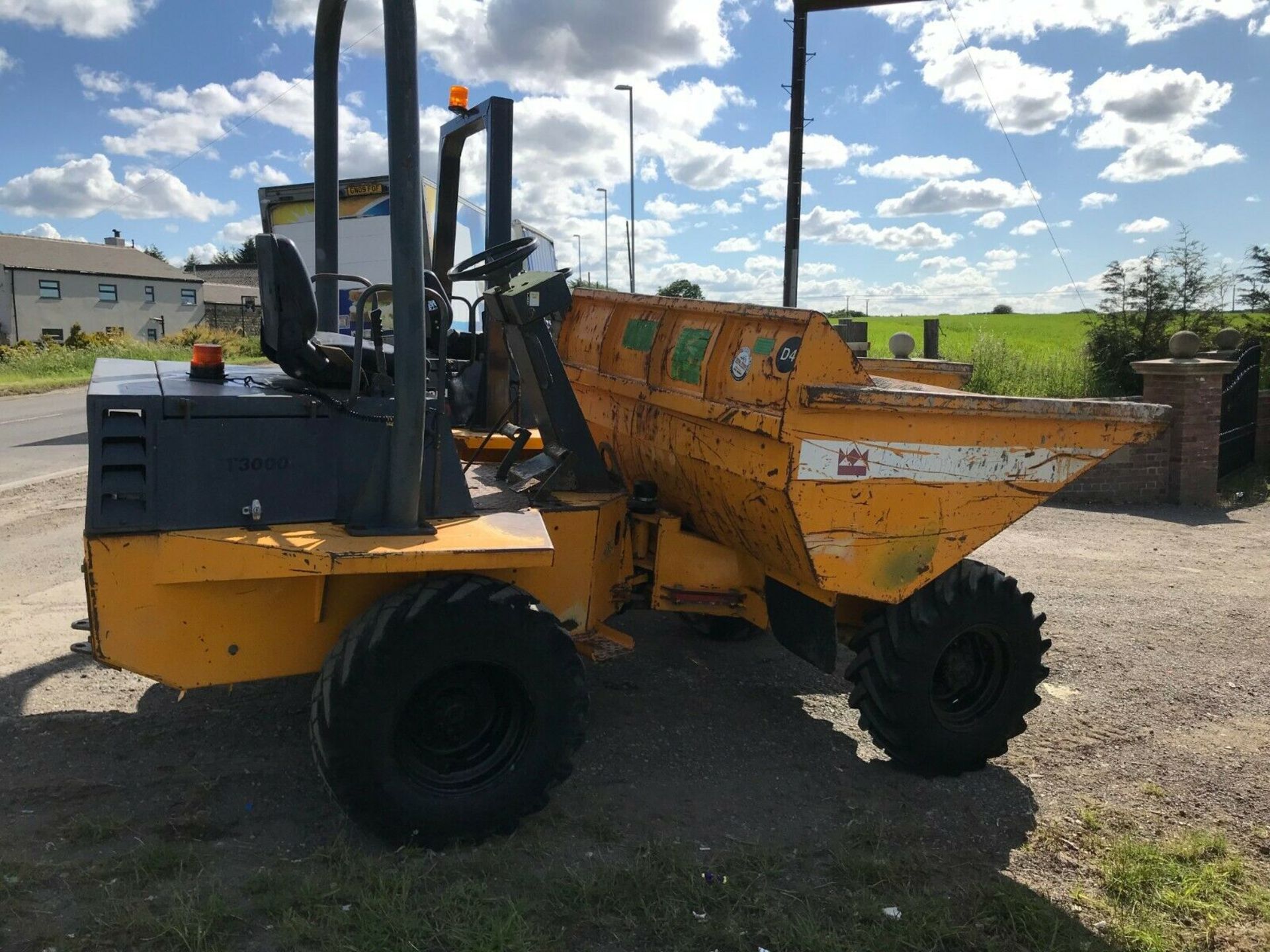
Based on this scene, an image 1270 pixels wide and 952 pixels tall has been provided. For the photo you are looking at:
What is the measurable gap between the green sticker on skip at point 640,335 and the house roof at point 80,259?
6036cm

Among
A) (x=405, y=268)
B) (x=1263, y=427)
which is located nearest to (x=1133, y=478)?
(x=1263, y=427)

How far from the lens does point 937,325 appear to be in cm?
1409

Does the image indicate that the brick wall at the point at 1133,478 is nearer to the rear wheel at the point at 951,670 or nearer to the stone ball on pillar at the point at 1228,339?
the stone ball on pillar at the point at 1228,339

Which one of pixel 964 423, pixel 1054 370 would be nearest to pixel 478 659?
pixel 964 423

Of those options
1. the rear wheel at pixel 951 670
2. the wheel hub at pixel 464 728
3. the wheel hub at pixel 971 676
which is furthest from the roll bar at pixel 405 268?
the wheel hub at pixel 971 676

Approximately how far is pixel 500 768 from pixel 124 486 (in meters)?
1.52

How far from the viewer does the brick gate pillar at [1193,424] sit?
10.7 metres

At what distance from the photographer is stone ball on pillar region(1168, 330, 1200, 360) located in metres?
10.9

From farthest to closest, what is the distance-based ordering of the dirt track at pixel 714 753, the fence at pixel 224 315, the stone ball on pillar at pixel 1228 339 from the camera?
the fence at pixel 224 315 → the stone ball on pillar at pixel 1228 339 → the dirt track at pixel 714 753

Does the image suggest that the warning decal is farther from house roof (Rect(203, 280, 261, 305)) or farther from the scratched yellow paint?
house roof (Rect(203, 280, 261, 305))

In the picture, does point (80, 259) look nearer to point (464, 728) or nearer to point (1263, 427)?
point (1263, 427)

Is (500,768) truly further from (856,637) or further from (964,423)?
(964,423)

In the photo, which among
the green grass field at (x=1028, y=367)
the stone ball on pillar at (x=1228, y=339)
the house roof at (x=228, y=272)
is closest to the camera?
the stone ball on pillar at (x=1228, y=339)

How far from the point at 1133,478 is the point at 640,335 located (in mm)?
8202
